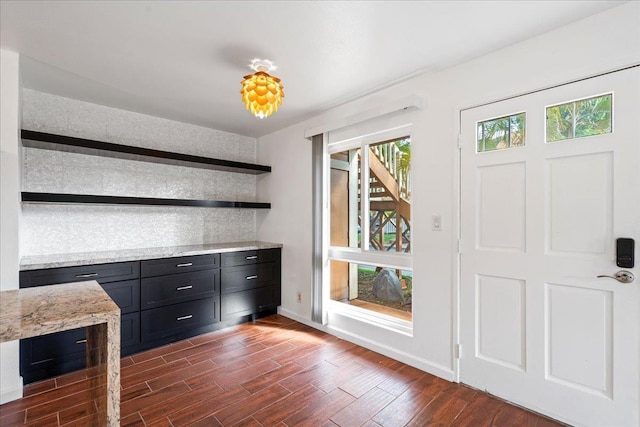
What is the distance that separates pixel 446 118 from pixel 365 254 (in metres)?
1.49

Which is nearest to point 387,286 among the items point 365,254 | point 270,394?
point 365,254

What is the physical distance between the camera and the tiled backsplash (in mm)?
2867

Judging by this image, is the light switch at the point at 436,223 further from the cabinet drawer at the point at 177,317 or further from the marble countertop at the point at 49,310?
the cabinet drawer at the point at 177,317

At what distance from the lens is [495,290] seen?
219cm

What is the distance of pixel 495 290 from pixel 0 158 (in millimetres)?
3730

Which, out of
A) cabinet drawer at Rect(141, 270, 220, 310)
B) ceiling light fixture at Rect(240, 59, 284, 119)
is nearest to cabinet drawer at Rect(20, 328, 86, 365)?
cabinet drawer at Rect(141, 270, 220, 310)

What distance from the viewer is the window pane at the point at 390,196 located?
2830 mm

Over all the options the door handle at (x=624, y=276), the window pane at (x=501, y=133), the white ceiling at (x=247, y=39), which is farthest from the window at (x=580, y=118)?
the door handle at (x=624, y=276)

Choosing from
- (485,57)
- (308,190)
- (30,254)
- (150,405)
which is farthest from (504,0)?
(30,254)

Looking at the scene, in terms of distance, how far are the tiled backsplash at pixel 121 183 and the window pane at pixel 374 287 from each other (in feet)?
5.43

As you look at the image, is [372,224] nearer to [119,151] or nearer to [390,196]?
[390,196]

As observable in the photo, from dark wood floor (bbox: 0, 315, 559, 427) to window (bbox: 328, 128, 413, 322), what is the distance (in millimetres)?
654

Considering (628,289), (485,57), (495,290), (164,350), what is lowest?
(164,350)

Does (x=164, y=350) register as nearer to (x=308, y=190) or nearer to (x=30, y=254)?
(x=30, y=254)
